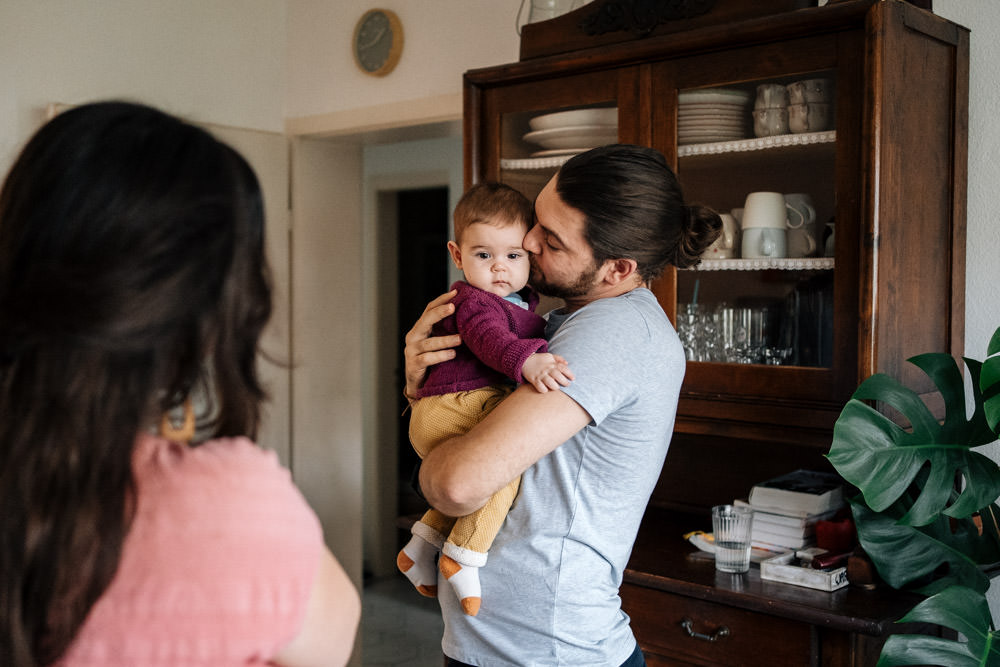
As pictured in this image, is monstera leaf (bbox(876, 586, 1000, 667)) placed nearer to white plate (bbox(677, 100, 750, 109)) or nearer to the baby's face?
the baby's face

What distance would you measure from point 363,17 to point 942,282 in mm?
2173

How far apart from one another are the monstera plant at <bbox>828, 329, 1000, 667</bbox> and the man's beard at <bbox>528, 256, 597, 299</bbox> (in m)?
0.54

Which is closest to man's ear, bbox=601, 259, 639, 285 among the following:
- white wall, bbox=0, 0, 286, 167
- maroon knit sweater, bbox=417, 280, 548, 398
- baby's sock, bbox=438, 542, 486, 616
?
maroon knit sweater, bbox=417, 280, 548, 398

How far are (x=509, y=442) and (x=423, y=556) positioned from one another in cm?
41

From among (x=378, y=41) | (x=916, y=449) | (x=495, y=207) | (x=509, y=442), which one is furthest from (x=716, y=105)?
(x=378, y=41)

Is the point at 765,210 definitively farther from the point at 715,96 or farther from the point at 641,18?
the point at 641,18

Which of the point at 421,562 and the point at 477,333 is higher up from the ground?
the point at 477,333

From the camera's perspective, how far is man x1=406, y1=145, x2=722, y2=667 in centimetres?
123

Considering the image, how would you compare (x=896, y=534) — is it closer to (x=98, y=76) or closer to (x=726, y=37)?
(x=726, y=37)

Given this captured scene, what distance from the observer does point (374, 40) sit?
3260 millimetres

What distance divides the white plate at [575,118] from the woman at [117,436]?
165 centimetres

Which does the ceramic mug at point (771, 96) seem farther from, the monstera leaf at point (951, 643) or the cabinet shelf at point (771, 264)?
the monstera leaf at point (951, 643)

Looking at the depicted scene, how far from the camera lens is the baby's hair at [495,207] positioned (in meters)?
1.58

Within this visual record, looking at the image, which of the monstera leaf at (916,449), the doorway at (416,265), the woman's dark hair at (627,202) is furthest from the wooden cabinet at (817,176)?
the doorway at (416,265)
